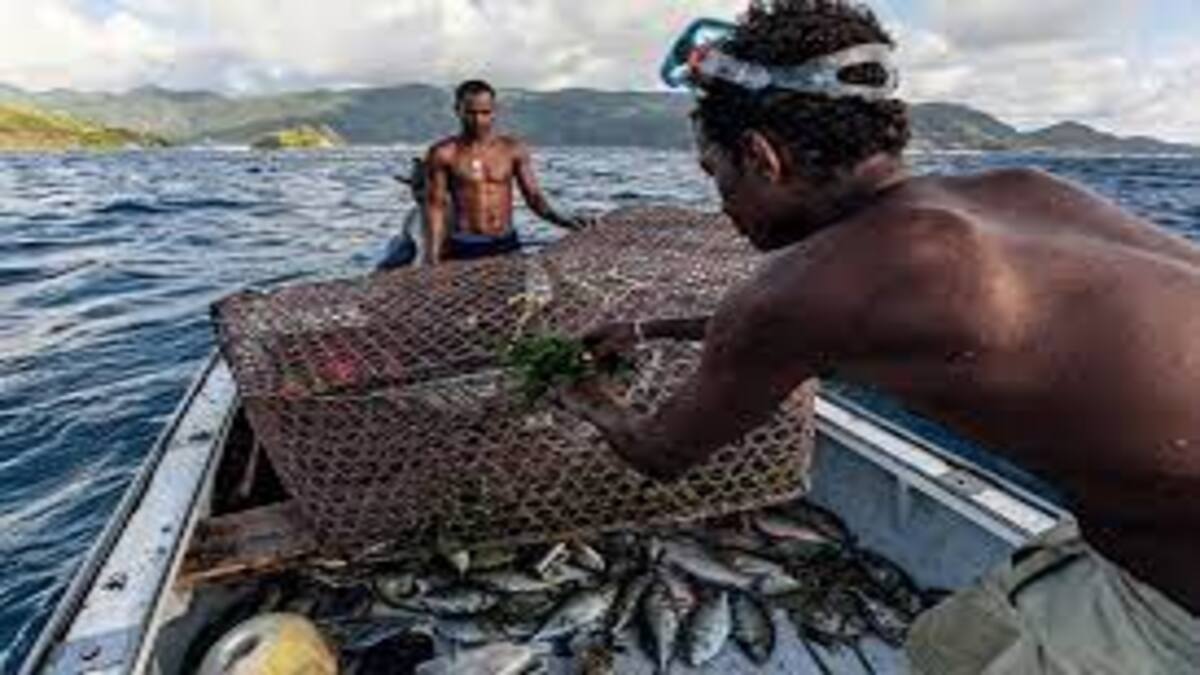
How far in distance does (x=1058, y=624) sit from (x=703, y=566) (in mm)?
3605

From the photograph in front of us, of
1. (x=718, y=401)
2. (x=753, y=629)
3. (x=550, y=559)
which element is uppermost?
(x=718, y=401)

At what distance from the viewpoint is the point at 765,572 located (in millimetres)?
6676

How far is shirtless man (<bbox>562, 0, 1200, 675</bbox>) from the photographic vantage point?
2.67 metres

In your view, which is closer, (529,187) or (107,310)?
(529,187)

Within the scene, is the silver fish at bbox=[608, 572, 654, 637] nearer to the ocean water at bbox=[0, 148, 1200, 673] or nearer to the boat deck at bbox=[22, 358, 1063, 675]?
the boat deck at bbox=[22, 358, 1063, 675]

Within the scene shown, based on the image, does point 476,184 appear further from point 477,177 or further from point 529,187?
point 529,187

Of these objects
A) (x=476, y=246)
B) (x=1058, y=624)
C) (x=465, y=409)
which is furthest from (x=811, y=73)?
(x=476, y=246)

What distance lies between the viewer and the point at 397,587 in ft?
21.1

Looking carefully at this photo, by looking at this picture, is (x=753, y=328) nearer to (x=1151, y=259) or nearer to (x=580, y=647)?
(x=1151, y=259)

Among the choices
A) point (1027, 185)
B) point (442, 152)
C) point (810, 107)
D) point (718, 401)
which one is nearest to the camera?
point (810, 107)

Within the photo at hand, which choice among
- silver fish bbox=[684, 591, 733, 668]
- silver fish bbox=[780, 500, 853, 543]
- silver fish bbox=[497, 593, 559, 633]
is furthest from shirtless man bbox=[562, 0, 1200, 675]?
silver fish bbox=[780, 500, 853, 543]

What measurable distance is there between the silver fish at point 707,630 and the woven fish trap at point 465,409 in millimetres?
479

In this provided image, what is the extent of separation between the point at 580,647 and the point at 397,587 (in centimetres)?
101

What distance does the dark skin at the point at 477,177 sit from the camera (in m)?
11.2
